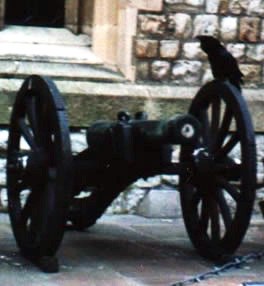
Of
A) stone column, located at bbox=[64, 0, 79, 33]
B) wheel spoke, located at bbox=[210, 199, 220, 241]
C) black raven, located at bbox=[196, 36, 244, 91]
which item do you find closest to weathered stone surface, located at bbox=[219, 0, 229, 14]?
stone column, located at bbox=[64, 0, 79, 33]

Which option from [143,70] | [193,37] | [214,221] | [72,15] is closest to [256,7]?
[193,37]

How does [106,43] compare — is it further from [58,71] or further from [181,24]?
[181,24]

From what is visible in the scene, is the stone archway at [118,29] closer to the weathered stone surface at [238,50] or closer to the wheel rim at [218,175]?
the weathered stone surface at [238,50]

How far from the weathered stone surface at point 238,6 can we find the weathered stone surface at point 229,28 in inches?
2.2

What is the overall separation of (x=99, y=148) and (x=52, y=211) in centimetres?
56

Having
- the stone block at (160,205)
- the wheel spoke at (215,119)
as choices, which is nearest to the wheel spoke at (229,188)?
the wheel spoke at (215,119)

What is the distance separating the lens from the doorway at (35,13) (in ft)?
22.8

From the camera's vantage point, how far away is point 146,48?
6.69m

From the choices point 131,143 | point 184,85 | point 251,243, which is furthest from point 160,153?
point 184,85

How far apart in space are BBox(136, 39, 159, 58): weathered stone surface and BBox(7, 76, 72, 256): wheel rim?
182 centimetres

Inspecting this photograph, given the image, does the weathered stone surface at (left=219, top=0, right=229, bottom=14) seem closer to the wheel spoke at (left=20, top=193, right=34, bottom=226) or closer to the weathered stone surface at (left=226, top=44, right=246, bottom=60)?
the weathered stone surface at (left=226, top=44, right=246, bottom=60)

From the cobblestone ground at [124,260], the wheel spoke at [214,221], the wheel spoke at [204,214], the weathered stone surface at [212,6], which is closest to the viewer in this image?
the cobblestone ground at [124,260]

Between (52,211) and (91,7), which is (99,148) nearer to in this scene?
(52,211)

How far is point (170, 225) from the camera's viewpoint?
20.7ft
